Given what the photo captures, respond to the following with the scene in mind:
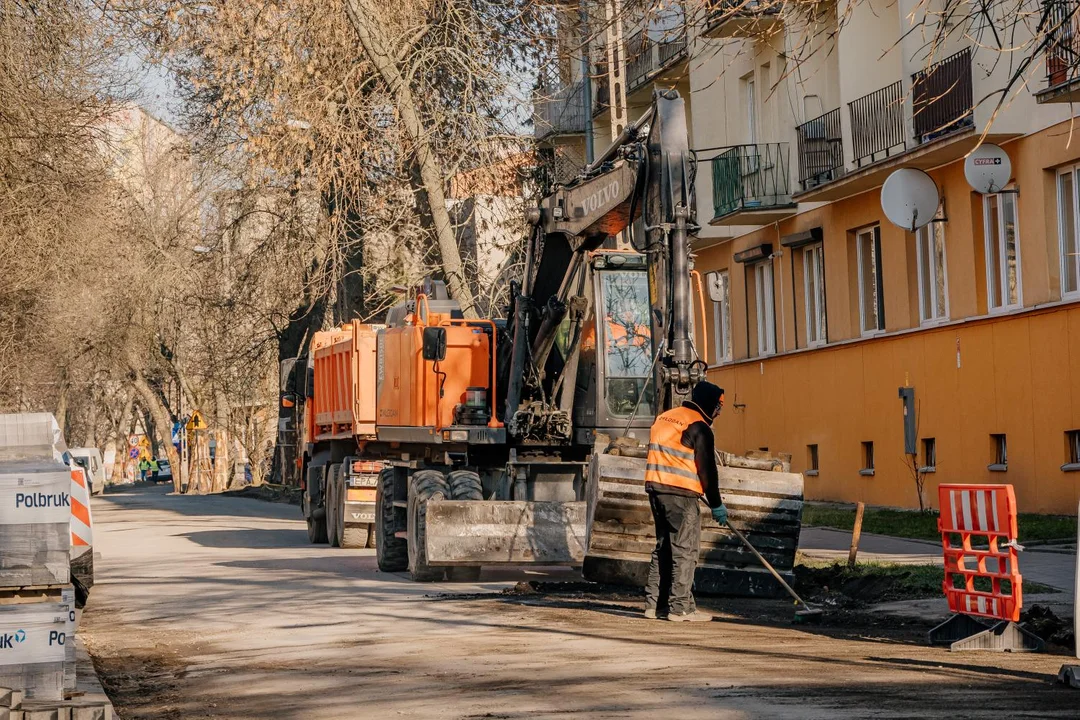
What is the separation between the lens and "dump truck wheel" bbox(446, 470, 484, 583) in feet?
55.1

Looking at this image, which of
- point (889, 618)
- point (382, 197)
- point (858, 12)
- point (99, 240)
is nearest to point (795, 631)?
point (889, 618)

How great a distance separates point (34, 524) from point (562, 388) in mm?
7808

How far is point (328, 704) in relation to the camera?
349 inches

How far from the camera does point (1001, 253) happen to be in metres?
24.3

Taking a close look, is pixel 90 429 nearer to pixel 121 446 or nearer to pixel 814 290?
pixel 121 446

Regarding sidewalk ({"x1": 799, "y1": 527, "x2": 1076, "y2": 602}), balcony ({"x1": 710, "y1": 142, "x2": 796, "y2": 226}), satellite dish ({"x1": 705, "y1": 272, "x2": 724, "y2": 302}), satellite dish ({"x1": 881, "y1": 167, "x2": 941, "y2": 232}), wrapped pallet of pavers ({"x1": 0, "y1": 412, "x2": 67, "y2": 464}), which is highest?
balcony ({"x1": 710, "y1": 142, "x2": 796, "y2": 226})

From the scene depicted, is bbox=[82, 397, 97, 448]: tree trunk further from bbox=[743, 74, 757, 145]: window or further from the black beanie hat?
the black beanie hat

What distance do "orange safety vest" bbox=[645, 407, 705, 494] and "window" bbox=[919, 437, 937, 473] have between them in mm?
14317

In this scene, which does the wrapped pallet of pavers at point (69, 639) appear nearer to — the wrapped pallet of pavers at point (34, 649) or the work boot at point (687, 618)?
the wrapped pallet of pavers at point (34, 649)

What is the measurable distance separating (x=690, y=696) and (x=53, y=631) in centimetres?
322

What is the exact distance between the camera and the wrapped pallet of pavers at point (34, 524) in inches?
372

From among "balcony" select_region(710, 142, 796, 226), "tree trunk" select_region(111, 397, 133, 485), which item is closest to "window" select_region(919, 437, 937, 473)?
"balcony" select_region(710, 142, 796, 226)

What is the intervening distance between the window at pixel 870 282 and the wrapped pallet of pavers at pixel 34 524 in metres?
Answer: 20.6

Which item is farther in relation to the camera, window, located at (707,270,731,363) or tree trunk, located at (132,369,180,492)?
tree trunk, located at (132,369,180,492)
